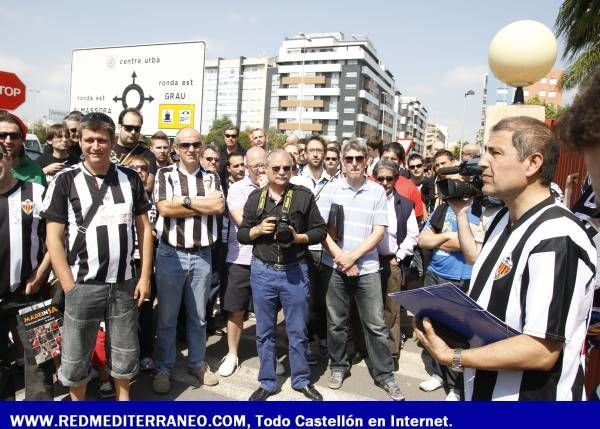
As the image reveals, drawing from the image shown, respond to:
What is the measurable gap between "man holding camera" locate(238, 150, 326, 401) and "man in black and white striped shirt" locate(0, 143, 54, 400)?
1.51 m

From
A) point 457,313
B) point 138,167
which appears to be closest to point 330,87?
point 138,167

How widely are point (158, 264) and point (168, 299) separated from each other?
32 centimetres

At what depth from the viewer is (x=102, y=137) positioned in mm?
3098

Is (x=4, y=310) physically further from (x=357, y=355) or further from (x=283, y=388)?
(x=357, y=355)

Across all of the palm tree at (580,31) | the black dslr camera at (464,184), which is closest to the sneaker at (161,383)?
Answer: the black dslr camera at (464,184)

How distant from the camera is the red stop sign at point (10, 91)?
200 inches

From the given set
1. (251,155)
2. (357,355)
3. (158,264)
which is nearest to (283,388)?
(357,355)

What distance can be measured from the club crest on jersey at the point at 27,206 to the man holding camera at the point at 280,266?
1550mm

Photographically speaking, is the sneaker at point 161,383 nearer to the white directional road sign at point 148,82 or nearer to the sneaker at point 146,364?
the sneaker at point 146,364

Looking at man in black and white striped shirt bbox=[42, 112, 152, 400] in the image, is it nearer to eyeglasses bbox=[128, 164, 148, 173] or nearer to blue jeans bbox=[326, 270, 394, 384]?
eyeglasses bbox=[128, 164, 148, 173]

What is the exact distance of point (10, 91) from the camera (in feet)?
16.9

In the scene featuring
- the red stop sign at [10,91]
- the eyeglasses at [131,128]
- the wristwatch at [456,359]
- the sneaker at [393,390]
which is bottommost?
the sneaker at [393,390]

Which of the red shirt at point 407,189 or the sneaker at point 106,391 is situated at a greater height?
the red shirt at point 407,189

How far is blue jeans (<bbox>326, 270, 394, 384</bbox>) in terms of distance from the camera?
404 cm
